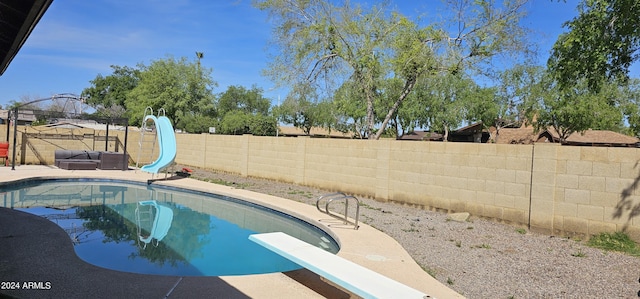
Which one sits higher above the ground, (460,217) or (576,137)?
(576,137)

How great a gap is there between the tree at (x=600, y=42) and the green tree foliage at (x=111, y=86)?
6434 cm

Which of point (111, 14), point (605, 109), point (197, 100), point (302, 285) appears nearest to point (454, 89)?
point (605, 109)

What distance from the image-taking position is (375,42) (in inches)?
664

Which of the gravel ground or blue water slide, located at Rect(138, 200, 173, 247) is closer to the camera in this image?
the gravel ground

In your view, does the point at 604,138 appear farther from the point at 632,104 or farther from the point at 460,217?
the point at 460,217

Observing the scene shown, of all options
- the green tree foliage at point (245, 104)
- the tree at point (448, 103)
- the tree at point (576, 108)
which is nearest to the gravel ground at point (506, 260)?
the tree at point (576, 108)

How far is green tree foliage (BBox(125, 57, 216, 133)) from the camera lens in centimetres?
3167

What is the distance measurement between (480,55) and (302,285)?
13.3 m

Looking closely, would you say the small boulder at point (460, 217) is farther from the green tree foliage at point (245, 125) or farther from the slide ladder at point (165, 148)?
the green tree foliage at point (245, 125)

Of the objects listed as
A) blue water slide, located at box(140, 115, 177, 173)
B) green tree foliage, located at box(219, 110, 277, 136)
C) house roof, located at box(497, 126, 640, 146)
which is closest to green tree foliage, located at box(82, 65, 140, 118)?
green tree foliage, located at box(219, 110, 277, 136)

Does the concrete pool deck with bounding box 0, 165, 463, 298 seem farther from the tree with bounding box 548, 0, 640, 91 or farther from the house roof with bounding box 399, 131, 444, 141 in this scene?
the house roof with bounding box 399, 131, 444, 141

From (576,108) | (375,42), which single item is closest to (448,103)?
(576,108)

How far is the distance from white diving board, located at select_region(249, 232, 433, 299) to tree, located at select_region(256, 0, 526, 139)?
11.3 m

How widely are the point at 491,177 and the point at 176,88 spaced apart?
28812 millimetres
